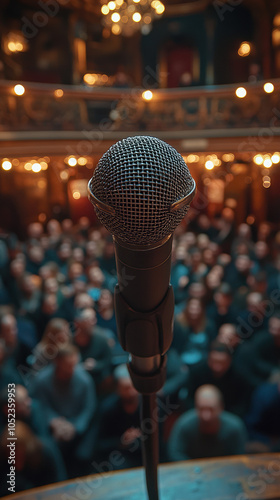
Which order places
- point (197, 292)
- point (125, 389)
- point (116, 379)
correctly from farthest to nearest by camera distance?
1. point (197, 292)
2. point (116, 379)
3. point (125, 389)

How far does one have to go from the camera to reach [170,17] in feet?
41.2

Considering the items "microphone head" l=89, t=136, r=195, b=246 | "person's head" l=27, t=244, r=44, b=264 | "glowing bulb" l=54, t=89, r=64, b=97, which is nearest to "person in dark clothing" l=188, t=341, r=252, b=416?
"microphone head" l=89, t=136, r=195, b=246

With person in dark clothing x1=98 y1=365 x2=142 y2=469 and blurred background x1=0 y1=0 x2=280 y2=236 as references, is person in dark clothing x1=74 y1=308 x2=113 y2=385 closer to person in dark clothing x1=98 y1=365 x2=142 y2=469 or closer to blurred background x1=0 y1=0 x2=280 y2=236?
person in dark clothing x1=98 y1=365 x2=142 y2=469

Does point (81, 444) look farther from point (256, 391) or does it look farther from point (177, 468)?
point (177, 468)

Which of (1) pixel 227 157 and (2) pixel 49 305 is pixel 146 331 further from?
(1) pixel 227 157

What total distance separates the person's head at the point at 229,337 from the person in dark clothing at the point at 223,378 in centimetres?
11

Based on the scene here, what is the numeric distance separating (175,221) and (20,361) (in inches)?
145

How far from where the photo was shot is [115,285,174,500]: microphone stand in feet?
2.62

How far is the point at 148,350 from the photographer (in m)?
0.82

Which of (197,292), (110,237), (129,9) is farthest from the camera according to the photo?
(110,237)

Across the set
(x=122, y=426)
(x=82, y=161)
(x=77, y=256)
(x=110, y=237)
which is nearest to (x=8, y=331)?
(x=122, y=426)

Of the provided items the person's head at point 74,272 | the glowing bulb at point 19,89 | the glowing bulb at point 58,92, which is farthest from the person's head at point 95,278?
the glowing bulb at point 58,92

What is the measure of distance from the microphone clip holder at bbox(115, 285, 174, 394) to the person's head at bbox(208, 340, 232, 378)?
308 cm

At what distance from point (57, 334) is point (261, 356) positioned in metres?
2.14
